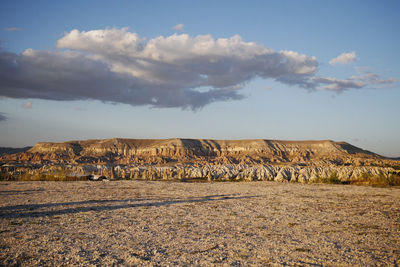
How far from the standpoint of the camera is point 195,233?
7352mm

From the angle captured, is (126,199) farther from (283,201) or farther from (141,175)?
(141,175)

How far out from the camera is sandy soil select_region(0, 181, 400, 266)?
217 inches

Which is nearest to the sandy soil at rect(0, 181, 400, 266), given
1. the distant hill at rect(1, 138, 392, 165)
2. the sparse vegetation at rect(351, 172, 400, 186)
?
the sparse vegetation at rect(351, 172, 400, 186)

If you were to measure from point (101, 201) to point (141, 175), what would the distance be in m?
14.6

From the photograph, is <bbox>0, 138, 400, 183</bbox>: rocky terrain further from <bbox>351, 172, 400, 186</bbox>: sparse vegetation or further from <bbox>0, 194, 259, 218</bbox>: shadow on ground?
<bbox>0, 194, 259, 218</bbox>: shadow on ground

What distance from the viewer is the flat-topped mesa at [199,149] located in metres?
70.8

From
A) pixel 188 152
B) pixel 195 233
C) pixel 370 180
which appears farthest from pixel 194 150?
pixel 195 233

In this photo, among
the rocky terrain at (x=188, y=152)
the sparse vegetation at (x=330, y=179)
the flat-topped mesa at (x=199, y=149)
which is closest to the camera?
the sparse vegetation at (x=330, y=179)

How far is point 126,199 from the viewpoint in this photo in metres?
12.9

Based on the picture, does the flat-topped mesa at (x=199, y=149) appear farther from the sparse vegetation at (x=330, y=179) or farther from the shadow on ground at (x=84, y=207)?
the shadow on ground at (x=84, y=207)

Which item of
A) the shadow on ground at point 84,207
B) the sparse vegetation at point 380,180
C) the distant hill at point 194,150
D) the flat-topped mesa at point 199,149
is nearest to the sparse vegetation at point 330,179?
the sparse vegetation at point 380,180

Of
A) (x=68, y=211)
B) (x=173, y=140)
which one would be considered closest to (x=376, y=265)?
(x=68, y=211)

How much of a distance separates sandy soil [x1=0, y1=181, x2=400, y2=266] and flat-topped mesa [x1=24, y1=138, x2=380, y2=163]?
55955 millimetres

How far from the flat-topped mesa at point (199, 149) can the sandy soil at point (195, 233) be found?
5595 centimetres
